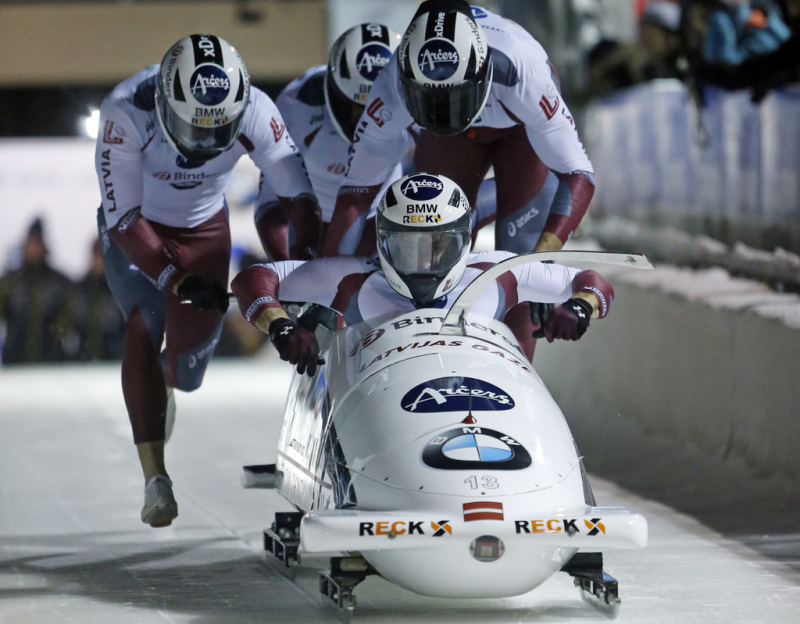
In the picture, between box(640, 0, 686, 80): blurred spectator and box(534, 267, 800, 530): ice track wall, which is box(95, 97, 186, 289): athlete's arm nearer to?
box(534, 267, 800, 530): ice track wall

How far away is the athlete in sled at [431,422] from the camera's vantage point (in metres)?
2.52

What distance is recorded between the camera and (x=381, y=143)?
3865 millimetres

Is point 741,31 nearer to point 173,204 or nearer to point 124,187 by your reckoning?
point 173,204

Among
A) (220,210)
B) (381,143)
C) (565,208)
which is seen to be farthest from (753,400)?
(220,210)

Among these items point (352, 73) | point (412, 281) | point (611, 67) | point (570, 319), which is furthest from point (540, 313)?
point (611, 67)

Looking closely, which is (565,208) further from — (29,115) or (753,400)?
(29,115)

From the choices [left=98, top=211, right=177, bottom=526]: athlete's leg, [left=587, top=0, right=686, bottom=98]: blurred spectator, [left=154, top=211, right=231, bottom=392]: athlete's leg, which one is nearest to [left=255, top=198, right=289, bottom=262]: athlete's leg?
[left=154, top=211, right=231, bottom=392]: athlete's leg

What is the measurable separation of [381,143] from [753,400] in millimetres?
1634

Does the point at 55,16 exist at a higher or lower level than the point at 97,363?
higher

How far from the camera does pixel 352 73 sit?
14.2 feet

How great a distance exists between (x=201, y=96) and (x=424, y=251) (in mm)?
1043

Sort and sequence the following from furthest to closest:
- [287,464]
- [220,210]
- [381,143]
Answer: [220,210], [381,143], [287,464]

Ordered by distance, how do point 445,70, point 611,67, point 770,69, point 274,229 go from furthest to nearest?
1. point 611,67
2. point 770,69
3. point 274,229
4. point 445,70

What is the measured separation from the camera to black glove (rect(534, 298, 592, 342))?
325 centimetres
